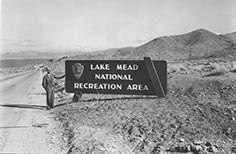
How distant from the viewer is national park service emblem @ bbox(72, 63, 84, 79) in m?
13.6

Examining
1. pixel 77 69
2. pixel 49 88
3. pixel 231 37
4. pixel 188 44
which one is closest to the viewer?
pixel 49 88

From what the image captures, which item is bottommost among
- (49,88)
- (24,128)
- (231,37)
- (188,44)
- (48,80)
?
(24,128)

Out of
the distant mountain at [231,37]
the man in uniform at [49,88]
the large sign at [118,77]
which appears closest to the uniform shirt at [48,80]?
the man in uniform at [49,88]

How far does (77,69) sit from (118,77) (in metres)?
1.65

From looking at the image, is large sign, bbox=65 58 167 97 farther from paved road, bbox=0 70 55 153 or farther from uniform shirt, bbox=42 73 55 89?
paved road, bbox=0 70 55 153

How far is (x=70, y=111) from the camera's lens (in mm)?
12336

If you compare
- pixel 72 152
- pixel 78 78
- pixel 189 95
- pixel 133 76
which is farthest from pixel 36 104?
pixel 72 152

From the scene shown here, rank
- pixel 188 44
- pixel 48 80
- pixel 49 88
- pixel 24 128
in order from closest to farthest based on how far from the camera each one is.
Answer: pixel 24 128, pixel 49 88, pixel 48 80, pixel 188 44

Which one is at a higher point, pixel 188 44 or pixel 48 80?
pixel 188 44

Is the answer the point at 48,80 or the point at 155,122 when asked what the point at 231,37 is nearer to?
the point at 48,80

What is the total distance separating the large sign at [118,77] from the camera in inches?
506

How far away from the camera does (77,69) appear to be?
1365 centimetres

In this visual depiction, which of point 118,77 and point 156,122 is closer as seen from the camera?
point 156,122

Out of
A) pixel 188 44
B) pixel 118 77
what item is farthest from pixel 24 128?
pixel 188 44
